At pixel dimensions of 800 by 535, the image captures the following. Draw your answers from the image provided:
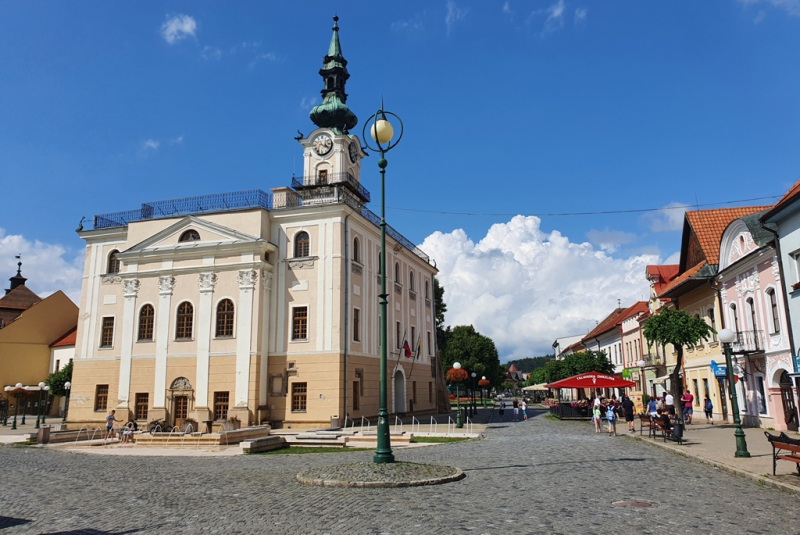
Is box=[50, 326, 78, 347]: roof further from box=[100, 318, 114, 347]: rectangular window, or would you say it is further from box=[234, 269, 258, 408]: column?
box=[234, 269, 258, 408]: column

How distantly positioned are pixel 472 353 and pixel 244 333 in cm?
4135

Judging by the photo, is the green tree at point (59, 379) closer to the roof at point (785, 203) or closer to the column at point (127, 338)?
the column at point (127, 338)

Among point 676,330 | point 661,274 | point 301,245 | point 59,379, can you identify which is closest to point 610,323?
point 661,274

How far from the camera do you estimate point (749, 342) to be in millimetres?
25812

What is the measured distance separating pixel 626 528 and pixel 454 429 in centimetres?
2140

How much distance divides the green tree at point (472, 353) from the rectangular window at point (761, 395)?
41069mm

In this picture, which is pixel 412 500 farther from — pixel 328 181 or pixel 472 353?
pixel 472 353

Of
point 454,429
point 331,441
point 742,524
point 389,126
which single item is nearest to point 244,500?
point 742,524

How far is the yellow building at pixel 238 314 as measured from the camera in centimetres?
3058

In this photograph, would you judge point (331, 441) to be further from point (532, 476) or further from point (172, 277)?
point (172, 277)

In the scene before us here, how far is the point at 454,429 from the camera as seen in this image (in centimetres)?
2906

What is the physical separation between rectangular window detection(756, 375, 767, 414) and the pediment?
79.4ft

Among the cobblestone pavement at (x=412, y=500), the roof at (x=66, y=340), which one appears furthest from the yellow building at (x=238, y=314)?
the roof at (x=66, y=340)

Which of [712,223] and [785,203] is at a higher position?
[712,223]
